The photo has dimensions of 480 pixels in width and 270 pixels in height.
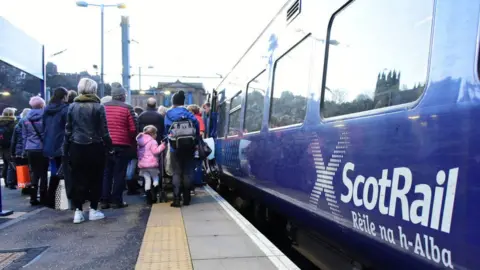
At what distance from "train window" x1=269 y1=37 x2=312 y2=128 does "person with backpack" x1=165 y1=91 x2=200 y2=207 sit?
1.39m

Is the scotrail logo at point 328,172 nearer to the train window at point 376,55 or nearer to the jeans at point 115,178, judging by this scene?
the train window at point 376,55

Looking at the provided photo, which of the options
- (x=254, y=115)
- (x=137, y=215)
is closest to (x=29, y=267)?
(x=137, y=215)

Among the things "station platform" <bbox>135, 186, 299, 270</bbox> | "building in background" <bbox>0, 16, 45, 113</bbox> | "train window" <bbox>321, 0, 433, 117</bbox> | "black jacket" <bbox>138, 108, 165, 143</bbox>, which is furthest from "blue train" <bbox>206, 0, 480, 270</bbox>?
"building in background" <bbox>0, 16, 45, 113</bbox>

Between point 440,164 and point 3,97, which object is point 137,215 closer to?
point 440,164

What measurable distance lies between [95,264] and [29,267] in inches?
18.7

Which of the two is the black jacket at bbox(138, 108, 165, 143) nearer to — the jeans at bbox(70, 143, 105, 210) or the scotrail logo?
the jeans at bbox(70, 143, 105, 210)

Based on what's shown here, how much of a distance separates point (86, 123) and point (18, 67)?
3575 millimetres

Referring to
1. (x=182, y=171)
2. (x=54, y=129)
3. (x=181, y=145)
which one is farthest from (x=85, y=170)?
A: (x=182, y=171)

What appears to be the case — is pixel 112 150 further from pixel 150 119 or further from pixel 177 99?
pixel 150 119

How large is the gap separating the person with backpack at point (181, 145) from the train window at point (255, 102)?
0.80m

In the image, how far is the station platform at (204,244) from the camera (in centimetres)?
322

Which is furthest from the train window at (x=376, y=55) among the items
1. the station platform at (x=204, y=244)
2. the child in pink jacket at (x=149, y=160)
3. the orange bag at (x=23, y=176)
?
the orange bag at (x=23, y=176)

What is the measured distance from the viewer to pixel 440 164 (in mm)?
1996

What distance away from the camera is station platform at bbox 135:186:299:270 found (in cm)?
322
